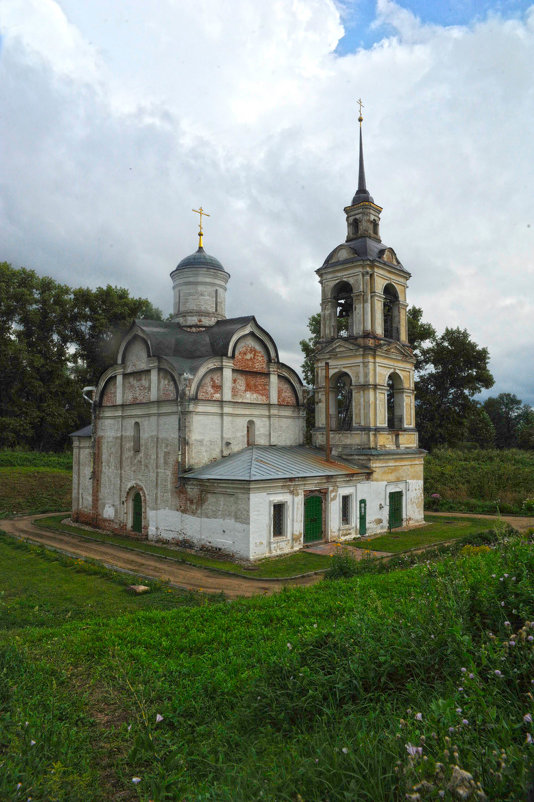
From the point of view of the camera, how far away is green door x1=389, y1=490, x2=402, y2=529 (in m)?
22.2

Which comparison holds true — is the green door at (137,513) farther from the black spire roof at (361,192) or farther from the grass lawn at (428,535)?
the black spire roof at (361,192)

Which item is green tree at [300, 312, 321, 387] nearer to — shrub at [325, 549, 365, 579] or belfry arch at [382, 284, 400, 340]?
belfry arch at [382, 284, 400, 340]

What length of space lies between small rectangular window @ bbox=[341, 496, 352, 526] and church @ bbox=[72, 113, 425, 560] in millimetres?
56

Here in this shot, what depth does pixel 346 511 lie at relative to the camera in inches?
799

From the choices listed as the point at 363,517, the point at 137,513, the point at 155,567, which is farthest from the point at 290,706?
the point at 137,513

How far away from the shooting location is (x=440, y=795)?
2.87 meters

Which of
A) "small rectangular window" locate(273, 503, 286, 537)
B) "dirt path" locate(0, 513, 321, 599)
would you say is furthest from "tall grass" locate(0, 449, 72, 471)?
"small rectangular window" locate(273, 503, 286, 537)

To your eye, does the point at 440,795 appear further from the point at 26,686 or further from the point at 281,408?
the point at 281,408

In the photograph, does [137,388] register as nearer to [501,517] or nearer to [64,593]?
[64,593]

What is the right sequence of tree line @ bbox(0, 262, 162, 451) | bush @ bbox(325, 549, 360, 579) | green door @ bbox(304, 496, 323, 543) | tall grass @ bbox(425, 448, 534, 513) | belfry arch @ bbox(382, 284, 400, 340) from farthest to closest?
tree line @ bbox(0, 262, 162, 451), tall grass @ bbox(425, 448, 534, 513), belfry arch @ bbox(382, 284, 400, 340), green door @ bbox(304, 496, 323, 543), bush @ bbox(325, 549, 360, 579)

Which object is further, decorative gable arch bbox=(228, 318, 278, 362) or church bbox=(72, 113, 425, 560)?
decorative gable arch bbox=(228, 318, 278, 362)

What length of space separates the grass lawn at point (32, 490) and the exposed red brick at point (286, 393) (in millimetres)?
14805

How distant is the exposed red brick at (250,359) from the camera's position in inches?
847

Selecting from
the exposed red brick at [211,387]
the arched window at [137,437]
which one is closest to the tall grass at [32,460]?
the arched window at [137,437]
